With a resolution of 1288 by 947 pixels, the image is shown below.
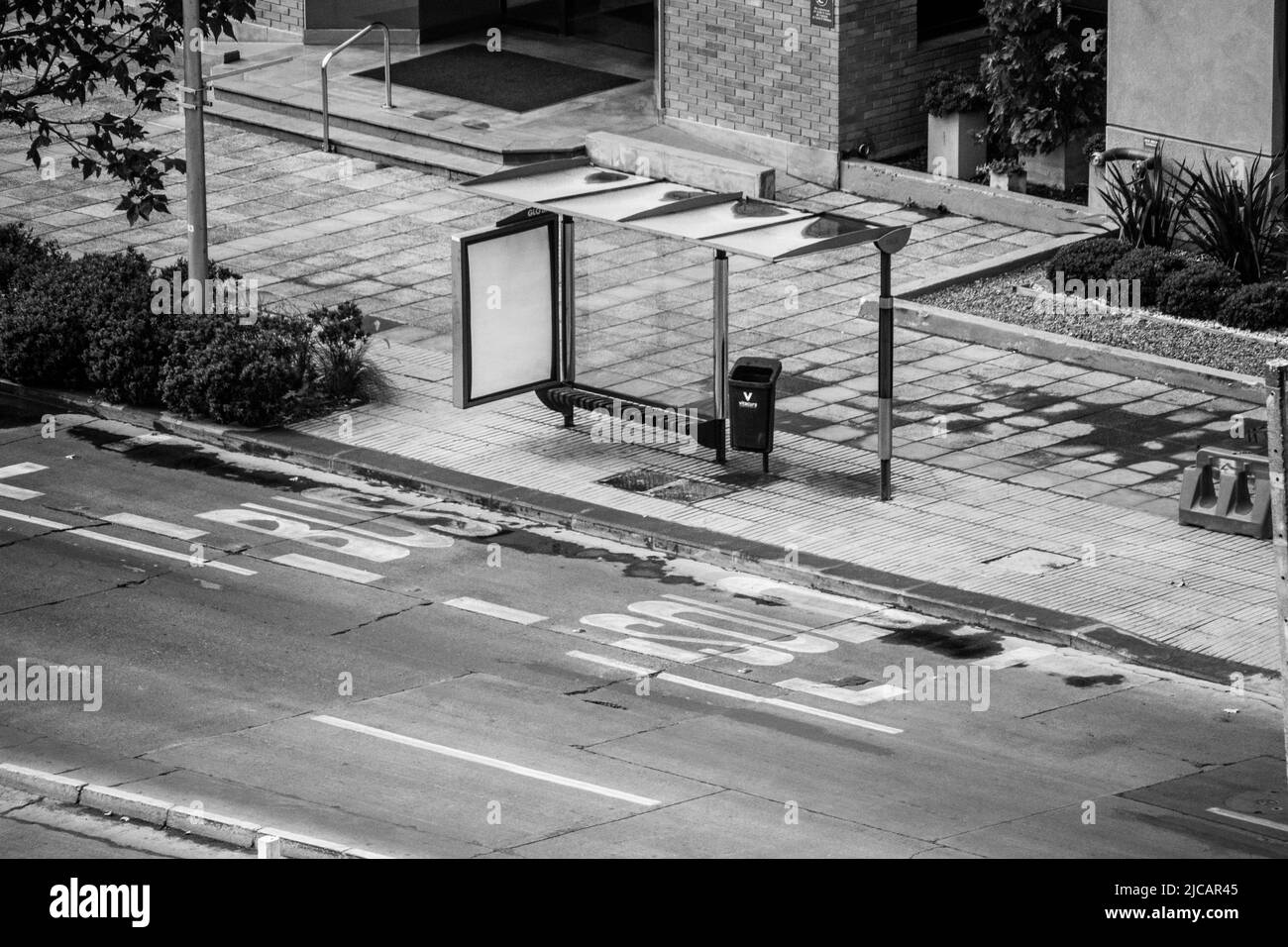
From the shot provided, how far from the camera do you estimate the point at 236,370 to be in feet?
70.7

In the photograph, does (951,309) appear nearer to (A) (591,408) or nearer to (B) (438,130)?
(A) (591,408)

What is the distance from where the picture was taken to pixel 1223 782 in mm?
14586

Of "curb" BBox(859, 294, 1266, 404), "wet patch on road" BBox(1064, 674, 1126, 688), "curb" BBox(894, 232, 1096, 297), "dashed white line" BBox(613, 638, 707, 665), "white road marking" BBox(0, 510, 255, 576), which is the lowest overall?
"wet patch on road" BBox(1064, 674, 1126, 688)

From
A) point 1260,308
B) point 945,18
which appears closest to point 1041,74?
point 945,18

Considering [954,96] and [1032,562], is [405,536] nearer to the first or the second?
[1032,562]

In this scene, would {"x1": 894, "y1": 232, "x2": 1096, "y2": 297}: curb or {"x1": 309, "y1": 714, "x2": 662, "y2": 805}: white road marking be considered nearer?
{"x1": 309, "y1": 714, "x2": 662, "y2": 805}: white road marking

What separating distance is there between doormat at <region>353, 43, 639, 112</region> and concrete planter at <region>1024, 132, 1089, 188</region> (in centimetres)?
649

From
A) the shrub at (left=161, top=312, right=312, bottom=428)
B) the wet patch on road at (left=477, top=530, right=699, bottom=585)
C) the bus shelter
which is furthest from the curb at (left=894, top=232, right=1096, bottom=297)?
the wet patch on road at (left=477, top=530, right=699, bottom=585)

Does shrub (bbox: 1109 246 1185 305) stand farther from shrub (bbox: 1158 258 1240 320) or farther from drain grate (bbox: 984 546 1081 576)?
drain grate (bbox: 984 546 1081 576)

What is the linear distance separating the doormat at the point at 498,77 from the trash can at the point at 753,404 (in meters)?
11.3

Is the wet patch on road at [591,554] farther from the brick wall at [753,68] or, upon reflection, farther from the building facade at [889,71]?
the brick wall at [753,68]

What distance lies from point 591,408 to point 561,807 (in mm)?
7789

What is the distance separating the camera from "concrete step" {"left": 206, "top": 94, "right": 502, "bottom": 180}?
29188 mm

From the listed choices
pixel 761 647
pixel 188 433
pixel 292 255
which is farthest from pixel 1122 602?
pixel 292 255
